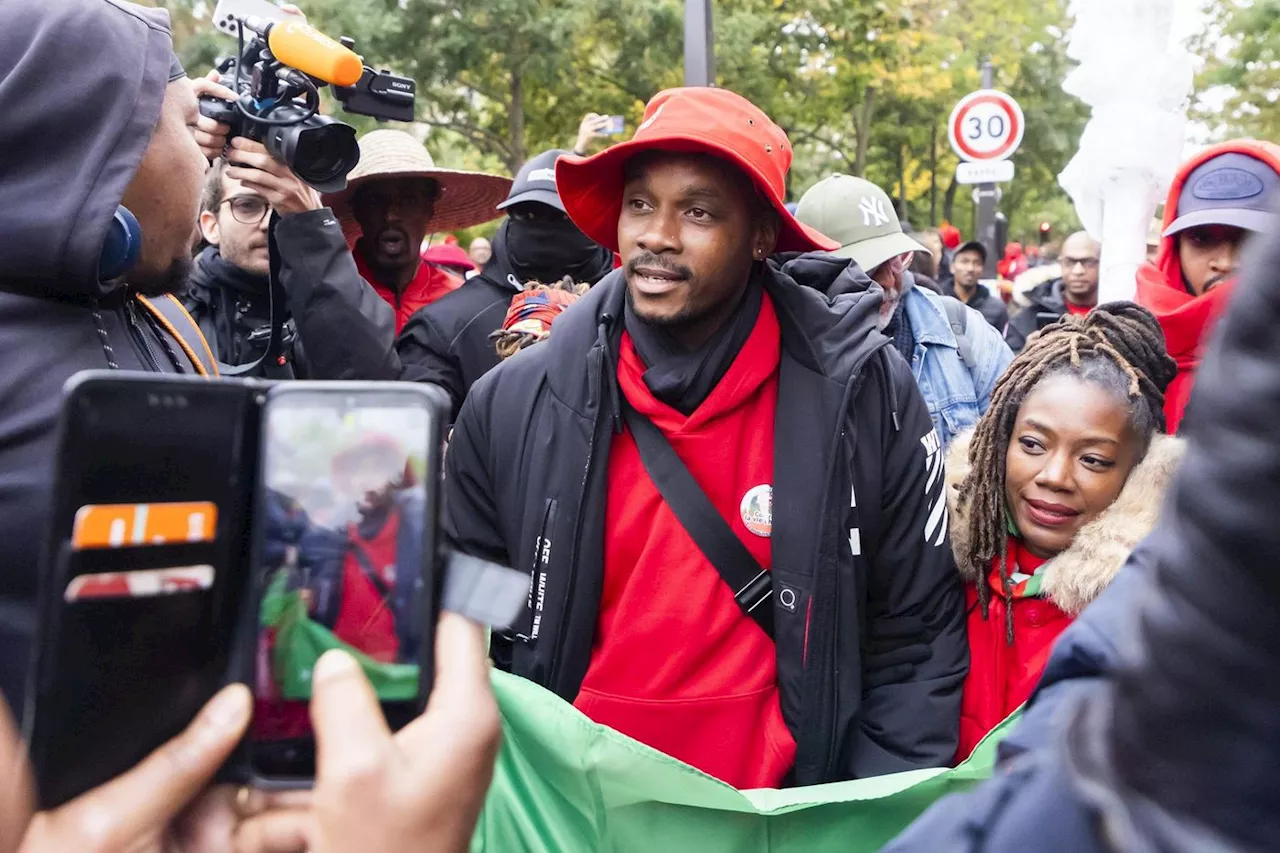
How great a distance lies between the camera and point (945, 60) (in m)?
20.7

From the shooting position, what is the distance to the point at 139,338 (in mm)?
1740

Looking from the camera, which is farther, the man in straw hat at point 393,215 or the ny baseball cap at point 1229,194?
the man in straw hat at point 393,215

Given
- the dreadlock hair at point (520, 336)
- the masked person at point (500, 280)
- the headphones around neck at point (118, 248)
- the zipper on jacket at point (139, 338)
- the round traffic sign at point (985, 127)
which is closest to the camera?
the headphones around neck at point (118, 248)

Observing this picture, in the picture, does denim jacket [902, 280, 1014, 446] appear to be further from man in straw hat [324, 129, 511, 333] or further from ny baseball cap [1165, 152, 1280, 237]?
man in straw hat [324, 129, 511, 333]

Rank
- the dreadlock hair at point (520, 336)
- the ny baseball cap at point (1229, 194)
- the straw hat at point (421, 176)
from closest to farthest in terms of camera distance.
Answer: the ny baseball cap at point (1229, 194), the dreadlock hair at point (520, 336), the straw hat at point (421, 176)

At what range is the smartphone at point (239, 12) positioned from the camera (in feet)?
8.52

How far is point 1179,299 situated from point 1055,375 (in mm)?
976

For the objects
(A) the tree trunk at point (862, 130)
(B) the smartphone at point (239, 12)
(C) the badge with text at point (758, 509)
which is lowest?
(C) the badge with text at point (758, 509)

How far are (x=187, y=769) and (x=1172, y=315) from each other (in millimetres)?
2990

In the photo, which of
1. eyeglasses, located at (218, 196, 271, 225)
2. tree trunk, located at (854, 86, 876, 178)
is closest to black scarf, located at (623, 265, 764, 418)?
eyeglasses, located at (218, 196, 271, 225)

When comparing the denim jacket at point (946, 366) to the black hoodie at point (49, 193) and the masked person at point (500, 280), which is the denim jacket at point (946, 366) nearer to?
the masked person at point (500, 280)

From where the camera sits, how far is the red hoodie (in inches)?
121

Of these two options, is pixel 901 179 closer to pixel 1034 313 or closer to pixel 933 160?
pixel 933 160

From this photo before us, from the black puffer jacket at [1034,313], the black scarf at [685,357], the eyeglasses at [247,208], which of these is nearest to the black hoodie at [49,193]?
the black scarf at [685,357]
